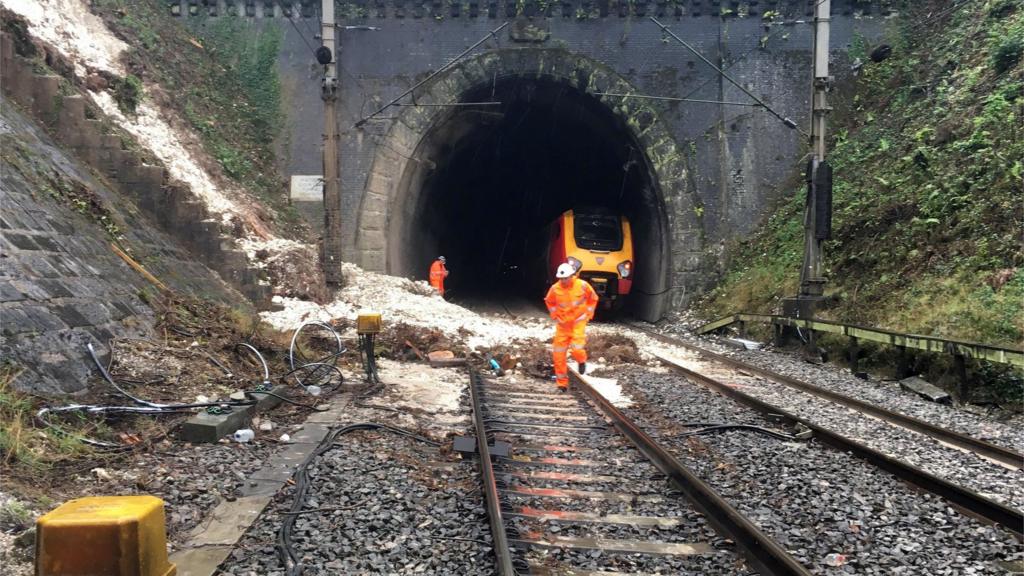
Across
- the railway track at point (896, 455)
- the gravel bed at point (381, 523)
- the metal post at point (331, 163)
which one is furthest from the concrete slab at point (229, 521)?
the metal post at point (331, 163)

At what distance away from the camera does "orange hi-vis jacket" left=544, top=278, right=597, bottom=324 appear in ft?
26.6

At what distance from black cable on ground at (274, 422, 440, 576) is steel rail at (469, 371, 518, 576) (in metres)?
0.49

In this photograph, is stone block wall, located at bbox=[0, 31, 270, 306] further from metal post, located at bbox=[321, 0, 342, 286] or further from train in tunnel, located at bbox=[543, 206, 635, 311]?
train in tunnel, located at bbox=[543, 206, 635, 311]

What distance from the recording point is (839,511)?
400 centimetres

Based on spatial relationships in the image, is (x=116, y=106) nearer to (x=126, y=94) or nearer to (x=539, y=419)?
(x=126, y=94)

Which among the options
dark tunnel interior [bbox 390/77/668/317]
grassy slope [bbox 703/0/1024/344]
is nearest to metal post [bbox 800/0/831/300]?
grassy slope [bbox 703/0/1024/344]

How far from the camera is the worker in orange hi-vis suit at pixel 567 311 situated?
8.04 meters

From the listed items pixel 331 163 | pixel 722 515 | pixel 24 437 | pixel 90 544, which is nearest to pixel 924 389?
pixel 722 515

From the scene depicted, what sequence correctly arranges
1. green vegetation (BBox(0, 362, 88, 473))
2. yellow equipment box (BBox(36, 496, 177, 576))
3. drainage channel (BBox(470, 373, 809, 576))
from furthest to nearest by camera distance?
green vegetation (BBox(0, 362, 88, 473))
drainage channel (BBox(470, 373, 809, 576))
yellow equipment box (BBox(36, 496, 177, 576))

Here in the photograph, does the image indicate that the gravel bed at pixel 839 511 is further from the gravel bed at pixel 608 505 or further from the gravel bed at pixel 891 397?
the gravel bed at pixel 891 397

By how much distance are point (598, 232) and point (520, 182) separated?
9756 millimetres

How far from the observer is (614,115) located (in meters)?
17.1

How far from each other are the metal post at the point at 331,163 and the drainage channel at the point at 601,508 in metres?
7.50

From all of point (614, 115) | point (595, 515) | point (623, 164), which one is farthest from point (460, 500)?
point (623, 164)
